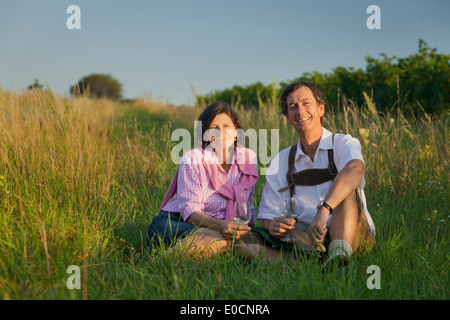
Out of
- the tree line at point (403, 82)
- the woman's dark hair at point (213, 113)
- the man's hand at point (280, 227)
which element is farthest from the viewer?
the tree line at point (403, 82)

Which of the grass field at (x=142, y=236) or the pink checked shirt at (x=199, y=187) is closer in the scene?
the grass field at (x=142, y=236)

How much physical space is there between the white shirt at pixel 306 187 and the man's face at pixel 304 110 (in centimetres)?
14

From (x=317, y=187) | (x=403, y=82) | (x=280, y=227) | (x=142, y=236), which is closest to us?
A: (x=280, y=227)

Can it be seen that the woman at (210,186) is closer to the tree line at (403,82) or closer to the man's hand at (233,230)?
the man's hand at (233,230)

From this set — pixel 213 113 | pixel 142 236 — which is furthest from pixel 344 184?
pixel 142 236

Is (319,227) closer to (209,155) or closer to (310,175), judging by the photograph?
(310,175)

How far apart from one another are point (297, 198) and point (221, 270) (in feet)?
3.00

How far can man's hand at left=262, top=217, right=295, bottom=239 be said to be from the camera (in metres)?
2.82

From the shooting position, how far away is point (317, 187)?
313 centimetres

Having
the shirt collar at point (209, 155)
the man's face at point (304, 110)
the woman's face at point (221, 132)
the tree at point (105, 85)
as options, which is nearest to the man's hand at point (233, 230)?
the shirt collar at point (209, 155)

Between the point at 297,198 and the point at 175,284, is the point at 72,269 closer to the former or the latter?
the point at 175,284

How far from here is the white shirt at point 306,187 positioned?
3.03 meters

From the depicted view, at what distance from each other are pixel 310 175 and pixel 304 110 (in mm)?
529

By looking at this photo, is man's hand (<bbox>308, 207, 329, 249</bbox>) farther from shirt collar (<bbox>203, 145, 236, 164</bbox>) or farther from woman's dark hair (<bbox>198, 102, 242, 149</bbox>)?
woman's dark hair (<bbox>198, 102, 242, 149</bbox>)
